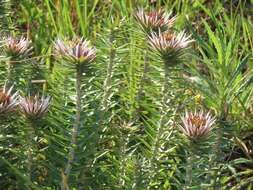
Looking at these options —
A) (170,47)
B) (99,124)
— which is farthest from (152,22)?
(99,124)

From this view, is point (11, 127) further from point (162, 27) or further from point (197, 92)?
point (197, 92)

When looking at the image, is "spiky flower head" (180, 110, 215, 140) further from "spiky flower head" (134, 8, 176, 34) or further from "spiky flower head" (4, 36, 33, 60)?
"spiky flower head" (4, 36, 33, 60)

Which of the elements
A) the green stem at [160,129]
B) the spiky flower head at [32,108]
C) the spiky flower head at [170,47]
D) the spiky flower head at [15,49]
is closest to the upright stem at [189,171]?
the green stem at [160,129]

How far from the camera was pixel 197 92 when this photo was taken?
2066 mm

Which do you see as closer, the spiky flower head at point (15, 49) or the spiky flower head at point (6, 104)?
the spiky flower head at point (6, 104)

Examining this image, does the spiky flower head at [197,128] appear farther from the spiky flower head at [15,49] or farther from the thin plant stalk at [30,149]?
the spiky flower head at [15,49]

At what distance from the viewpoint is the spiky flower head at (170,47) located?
1.45 metres

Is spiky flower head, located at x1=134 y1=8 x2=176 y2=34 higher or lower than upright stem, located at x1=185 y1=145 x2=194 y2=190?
higher

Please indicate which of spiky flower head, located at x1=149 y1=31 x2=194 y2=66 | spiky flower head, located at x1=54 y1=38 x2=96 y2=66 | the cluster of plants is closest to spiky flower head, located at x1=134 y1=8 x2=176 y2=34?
the cluster of plants

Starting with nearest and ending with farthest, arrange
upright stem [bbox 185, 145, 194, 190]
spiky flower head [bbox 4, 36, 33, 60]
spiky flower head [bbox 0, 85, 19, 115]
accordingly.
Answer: spiky flower head [bbox 0, 85, 19, 115]
upright stem [bbox 185, 145, 194, 190]
spiky flower head [bbox 4, 36, 33, 60]

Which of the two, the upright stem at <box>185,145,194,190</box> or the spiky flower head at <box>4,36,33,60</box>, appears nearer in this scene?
the upright stem at <box>185,145,194,190</box>

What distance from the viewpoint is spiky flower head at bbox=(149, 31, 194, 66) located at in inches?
57.2

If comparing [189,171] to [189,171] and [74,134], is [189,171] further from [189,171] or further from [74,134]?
[74,134]

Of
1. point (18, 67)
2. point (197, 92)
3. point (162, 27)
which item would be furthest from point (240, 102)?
point (18, 67)
